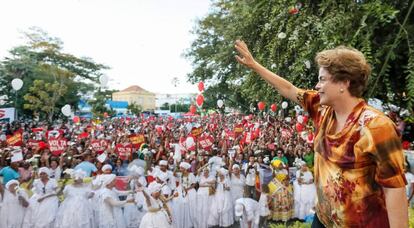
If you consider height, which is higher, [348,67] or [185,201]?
[348,67]

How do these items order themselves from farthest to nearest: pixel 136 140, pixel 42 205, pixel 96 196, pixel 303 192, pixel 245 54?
pixel 136 140 → pixel 303 192 → pixel 96 196 → pixel 42 205 → pixel 245 54

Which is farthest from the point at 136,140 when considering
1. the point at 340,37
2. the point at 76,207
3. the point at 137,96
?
the point at 137,96

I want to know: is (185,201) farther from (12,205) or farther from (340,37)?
(340,37)

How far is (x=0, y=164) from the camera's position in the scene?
30.8 ft

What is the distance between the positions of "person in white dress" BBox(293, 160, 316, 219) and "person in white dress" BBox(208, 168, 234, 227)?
5.26ft

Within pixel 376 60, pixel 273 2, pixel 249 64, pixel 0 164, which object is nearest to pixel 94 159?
pixel 0 164

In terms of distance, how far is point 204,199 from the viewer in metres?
8.95

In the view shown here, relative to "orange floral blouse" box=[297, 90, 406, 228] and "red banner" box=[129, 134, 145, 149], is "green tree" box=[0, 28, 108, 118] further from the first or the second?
"orange floral blouse" box=[297, 90, 406, 228]

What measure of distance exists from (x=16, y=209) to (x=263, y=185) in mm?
5263

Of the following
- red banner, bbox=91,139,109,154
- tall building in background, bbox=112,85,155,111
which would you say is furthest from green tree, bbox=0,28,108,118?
tall building in background, bbox=112,85,155,111

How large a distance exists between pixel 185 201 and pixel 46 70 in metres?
30.5

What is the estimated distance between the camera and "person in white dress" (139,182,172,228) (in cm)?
685

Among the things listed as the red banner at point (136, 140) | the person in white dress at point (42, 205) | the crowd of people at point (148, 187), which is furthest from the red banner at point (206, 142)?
the person in white dress at point (42, 205)

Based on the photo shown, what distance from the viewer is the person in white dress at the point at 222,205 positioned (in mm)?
8836
